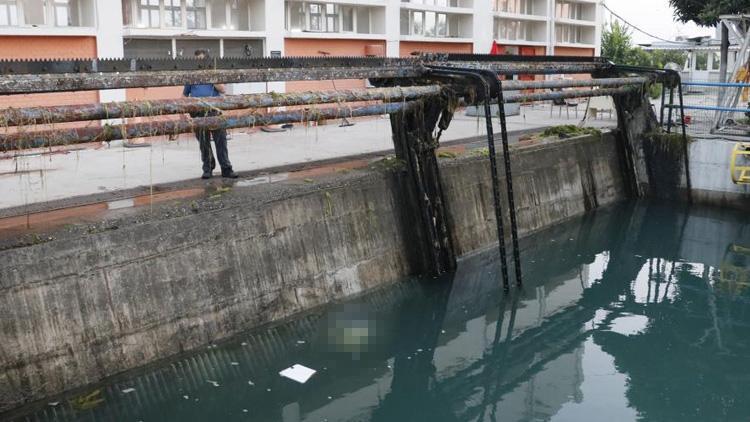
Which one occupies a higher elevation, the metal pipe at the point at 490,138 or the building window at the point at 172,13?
the building window at the point at 172,13

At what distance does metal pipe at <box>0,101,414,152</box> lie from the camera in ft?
24.7

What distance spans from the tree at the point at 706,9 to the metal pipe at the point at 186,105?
17621 mm

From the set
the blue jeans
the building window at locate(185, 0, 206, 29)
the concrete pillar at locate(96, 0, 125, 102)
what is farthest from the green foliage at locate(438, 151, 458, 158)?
the building window at locate(185, 0, 206, 29)

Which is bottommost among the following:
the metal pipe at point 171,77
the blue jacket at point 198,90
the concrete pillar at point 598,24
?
the blue jacket at point 198,90

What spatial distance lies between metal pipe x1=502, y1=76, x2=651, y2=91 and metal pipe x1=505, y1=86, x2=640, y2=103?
20 cm

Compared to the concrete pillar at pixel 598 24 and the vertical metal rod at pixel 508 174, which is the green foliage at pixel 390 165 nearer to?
the vertical metal rod at pixel 508 174

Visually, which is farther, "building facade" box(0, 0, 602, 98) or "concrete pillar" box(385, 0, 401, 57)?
"concrete pillar" box(385, 0, 401, 57)

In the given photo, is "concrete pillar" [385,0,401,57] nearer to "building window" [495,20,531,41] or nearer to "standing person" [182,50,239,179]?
"building window" [495,20,531,41]

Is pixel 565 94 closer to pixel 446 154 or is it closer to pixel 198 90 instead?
pixel 446 154

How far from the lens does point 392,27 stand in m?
29.6

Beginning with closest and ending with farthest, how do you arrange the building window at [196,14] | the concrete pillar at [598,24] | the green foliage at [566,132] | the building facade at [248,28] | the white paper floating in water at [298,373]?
the white paper floating in water at [298,373] < the green foliage at [566,132] < the building facade at [248,28] < the building window at [196,14] < the concrete pillar at [598,24]

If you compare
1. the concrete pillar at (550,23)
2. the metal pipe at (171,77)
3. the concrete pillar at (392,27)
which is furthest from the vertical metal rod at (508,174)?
the concrete pillar at (550,23)

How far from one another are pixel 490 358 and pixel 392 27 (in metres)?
21.9

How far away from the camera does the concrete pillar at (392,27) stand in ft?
96.1
